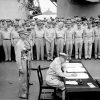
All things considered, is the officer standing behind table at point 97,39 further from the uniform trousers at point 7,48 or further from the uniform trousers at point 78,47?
the uniform trousers at point 7,48

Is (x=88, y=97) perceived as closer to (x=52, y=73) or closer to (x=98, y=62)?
(x=52, y=73)

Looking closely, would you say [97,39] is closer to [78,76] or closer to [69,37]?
[69,37]

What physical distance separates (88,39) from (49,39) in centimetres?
188

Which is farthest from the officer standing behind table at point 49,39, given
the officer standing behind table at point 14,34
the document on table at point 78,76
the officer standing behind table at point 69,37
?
the document on table at point 78,76

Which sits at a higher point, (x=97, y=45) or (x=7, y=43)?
(x=7, y=43)

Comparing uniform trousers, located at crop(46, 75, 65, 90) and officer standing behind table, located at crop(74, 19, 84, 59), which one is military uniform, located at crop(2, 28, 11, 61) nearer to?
officer standing behind table, located at crop(74, 19, 84, 59)

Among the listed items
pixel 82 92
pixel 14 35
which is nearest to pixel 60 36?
pixel 14 35

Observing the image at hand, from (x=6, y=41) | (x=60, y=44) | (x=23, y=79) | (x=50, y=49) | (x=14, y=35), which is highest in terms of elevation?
(x=14, y=35)

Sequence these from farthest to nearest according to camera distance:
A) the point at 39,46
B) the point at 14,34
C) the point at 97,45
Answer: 1. the point at 97,45
2. the point at 39,46
3. the point at 14,34

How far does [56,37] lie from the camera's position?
1370cm

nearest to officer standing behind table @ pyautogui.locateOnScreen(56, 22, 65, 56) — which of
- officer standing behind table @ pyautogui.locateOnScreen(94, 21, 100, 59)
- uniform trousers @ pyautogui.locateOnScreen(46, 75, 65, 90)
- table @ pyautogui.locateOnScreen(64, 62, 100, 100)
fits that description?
officer standing behind table @ pyautogui.locateOnScreen(94, 21, 100, 59)

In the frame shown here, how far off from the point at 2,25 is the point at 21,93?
232 inches

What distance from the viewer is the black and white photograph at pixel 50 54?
7832mm

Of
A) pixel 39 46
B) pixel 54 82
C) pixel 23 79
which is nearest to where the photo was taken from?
pixel 54 82
